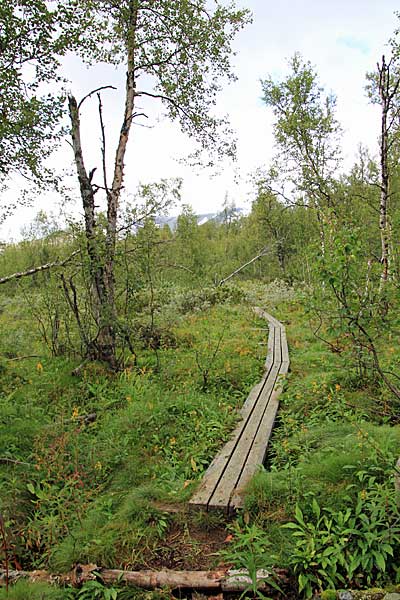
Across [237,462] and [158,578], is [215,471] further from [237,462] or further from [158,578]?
[158,578]

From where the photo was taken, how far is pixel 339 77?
16312mm

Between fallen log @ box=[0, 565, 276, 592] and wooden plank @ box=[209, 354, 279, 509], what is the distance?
685 mm

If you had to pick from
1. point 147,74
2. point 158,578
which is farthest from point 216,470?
point 147,74

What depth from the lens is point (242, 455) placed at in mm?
4199

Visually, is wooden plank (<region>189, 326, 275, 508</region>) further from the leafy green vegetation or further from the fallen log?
the fallen log

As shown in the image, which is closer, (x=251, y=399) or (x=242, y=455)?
(x=242, y=455)

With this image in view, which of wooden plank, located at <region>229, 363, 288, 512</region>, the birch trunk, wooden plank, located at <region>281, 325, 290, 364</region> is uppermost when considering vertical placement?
the birch trunk

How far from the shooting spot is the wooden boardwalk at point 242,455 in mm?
3453

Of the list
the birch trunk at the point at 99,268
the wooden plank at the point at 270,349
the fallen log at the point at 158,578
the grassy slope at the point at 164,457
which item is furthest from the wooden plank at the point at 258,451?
the birch trunk at the point at 99,268

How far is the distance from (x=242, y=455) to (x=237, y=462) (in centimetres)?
16

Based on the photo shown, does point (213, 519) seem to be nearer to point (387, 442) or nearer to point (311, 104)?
point (387, 442)

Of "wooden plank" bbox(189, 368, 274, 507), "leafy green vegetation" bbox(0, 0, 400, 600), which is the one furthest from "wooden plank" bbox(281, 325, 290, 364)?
"wooden plank" bbox(189, 368, 274, 507)

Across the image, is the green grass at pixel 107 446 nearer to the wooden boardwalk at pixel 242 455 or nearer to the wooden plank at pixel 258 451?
the wooden boardwalk at pixel 242 455

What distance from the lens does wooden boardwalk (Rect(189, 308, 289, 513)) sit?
11.3ft
